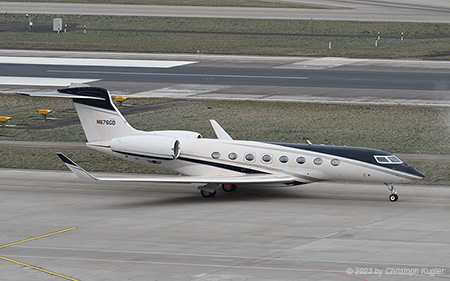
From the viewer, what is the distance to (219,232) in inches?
1252

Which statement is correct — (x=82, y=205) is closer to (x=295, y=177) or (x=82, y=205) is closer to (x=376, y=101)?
(x=295, y=177)

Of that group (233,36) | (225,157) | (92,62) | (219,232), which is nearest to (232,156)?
(225,157)

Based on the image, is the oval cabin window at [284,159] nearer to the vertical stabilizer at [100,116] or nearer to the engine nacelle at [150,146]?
the engine nacelle at [150,146]

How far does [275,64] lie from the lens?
2940 inches

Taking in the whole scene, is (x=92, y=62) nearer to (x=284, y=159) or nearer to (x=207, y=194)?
(x=207, y=194)

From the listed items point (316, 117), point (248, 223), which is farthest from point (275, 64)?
point (248, 223)

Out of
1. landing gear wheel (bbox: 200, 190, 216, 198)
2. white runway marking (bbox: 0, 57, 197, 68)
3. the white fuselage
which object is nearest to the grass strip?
white runway marking (bbox: 0, 57, 197, 68)

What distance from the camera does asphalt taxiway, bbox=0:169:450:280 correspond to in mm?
26969

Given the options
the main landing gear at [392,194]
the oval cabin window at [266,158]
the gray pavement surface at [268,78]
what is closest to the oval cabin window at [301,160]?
the oval cabin window at [266,158]

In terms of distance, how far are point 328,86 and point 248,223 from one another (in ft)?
108

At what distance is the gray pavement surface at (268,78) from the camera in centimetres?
6125

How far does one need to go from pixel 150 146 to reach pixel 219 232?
749 centimetres

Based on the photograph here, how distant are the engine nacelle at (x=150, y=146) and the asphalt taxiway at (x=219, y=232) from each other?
2013mm

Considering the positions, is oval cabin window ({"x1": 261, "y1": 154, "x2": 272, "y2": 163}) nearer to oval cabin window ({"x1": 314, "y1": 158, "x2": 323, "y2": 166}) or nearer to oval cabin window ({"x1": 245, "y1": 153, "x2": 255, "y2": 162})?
oval cabin window ({"x1": 245, "y1": 153, "x2": 255, "y2": 162})
